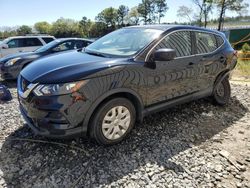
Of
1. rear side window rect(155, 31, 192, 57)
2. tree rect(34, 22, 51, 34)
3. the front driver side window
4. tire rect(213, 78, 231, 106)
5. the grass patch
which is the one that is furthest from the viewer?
tree rect(34, 22, 51, 34)

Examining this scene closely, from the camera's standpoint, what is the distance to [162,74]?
3.46m

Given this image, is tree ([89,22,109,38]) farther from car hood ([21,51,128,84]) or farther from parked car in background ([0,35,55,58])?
car hood ([21,51,128,84])

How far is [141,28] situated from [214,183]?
8.53 feet

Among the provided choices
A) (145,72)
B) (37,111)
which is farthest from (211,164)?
(37,111)

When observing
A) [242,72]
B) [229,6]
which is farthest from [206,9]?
[242,72]

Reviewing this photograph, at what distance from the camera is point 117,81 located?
2979 mm

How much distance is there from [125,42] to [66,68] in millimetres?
1251

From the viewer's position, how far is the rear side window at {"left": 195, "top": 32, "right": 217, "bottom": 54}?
4105 mm

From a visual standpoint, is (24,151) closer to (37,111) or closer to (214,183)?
(37,111)

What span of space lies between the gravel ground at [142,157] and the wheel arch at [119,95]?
0.45m

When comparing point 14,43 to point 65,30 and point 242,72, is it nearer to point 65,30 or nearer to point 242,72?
point 242,72

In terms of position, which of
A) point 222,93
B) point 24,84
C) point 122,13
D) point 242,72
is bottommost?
point 242,72

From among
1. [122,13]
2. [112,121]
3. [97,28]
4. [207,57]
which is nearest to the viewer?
[112,121]

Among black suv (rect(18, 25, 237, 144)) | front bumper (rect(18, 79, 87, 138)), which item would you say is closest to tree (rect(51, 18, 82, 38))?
black suv (rect(18, 25, 237, 144))
